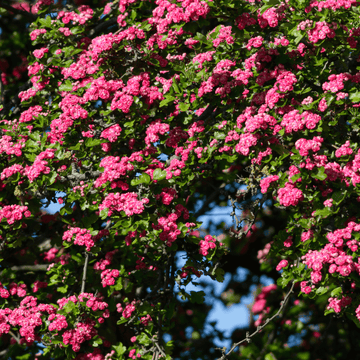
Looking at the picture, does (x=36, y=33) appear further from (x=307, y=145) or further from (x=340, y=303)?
(x=340, y=303)

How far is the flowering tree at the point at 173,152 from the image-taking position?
5098mm

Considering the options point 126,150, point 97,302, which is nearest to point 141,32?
point 126,150

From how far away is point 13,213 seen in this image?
19.6 feet

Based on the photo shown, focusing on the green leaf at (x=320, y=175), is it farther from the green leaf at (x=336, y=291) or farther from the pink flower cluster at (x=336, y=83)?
the green leaf at (x=336, y=291)

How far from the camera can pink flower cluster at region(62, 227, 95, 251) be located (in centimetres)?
577

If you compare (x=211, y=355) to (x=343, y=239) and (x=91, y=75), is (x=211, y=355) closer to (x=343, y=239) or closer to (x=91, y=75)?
(x=343, y=239)

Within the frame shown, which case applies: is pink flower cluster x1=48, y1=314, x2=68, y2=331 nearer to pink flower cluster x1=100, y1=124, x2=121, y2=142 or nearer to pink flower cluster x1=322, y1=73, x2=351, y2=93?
pink flower cluster x1=100, y1=124, x2=121, y2=142

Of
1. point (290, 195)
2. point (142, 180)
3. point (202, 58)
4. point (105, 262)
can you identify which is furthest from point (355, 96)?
point (105, 262)

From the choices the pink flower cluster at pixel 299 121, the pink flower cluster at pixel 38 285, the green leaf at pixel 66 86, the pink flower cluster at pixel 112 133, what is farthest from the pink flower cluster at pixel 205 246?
the pink flower cluster at pixel 38 285

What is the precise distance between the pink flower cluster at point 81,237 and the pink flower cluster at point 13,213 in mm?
632

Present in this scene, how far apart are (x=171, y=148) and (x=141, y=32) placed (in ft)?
5.06

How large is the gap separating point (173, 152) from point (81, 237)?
1.56m

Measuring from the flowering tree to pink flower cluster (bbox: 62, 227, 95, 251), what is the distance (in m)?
0.02

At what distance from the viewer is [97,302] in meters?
5.84
